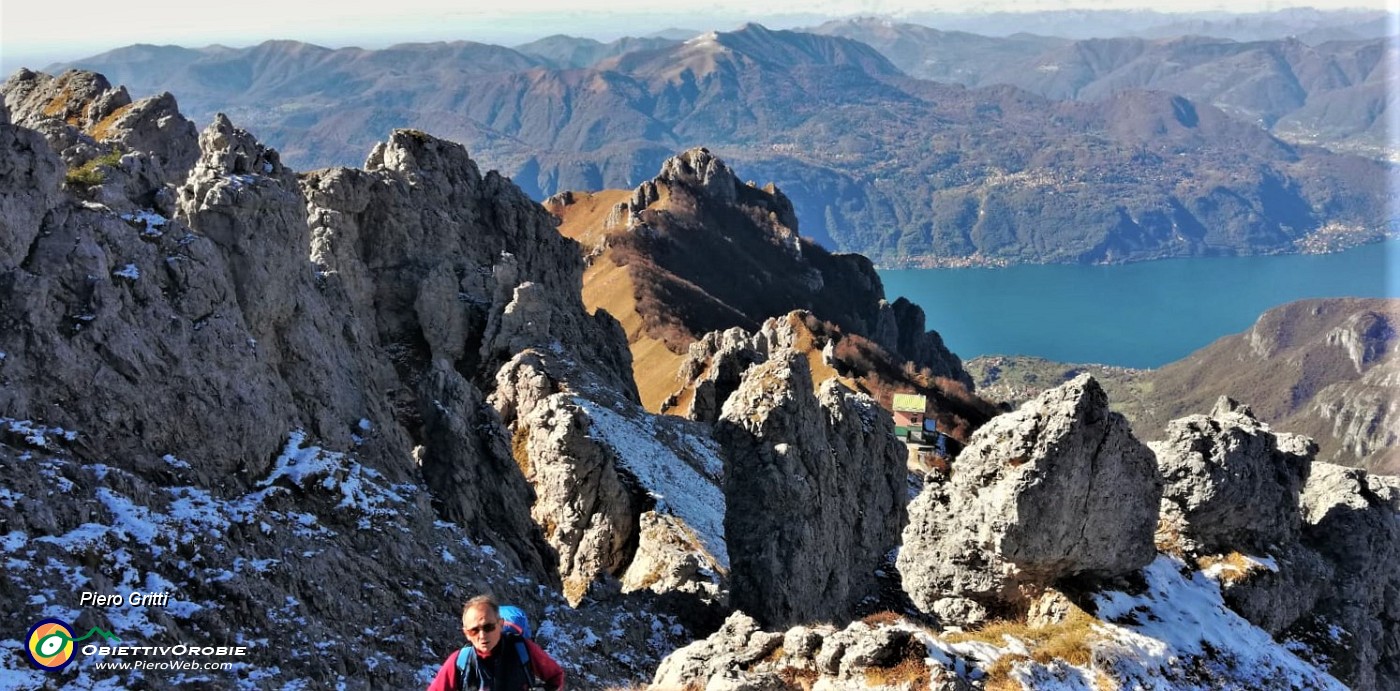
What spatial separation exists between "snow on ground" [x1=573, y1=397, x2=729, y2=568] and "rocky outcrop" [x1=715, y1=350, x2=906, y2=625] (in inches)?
154

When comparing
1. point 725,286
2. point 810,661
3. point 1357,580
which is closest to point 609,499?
point 810,661

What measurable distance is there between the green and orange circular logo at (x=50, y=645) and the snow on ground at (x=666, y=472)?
79.9 feet

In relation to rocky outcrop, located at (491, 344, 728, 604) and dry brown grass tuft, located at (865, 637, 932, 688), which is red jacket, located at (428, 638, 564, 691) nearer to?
dry brown grass tuft, located at (865, 637, 932, 688)

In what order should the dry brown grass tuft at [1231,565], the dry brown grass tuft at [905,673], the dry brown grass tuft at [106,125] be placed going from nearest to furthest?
the dry brown grass tuft at [905,673] < the dry brown grass tuft at [1231,565] < the dry brown grass tuft at [106,125]

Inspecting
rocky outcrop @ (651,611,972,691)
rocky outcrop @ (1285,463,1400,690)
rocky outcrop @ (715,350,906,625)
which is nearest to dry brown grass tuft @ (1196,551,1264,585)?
rocky outcrop @ (1285,463,1400,690)

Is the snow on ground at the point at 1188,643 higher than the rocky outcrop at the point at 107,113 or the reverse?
the reverse

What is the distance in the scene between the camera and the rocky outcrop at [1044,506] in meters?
25.1

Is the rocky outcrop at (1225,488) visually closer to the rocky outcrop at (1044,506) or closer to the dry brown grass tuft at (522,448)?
the rocky outcrop at (1044,506)

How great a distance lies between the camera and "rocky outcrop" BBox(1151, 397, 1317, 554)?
2867cm

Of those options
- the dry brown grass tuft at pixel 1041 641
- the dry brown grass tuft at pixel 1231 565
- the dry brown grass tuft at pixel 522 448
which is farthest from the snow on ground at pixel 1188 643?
the dry brown grass tuft at pixel 522 448

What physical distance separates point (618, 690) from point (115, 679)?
1008cm

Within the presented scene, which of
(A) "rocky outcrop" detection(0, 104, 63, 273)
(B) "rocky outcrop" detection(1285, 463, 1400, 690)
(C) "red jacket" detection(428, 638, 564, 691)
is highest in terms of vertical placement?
(A) "rocky outcrop" detection(0, 104, 63, 273)

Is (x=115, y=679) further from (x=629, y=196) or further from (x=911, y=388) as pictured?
(x=629, y=196)

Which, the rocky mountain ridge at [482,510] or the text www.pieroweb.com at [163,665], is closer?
the text www.pieroweb.com at [163,665]
